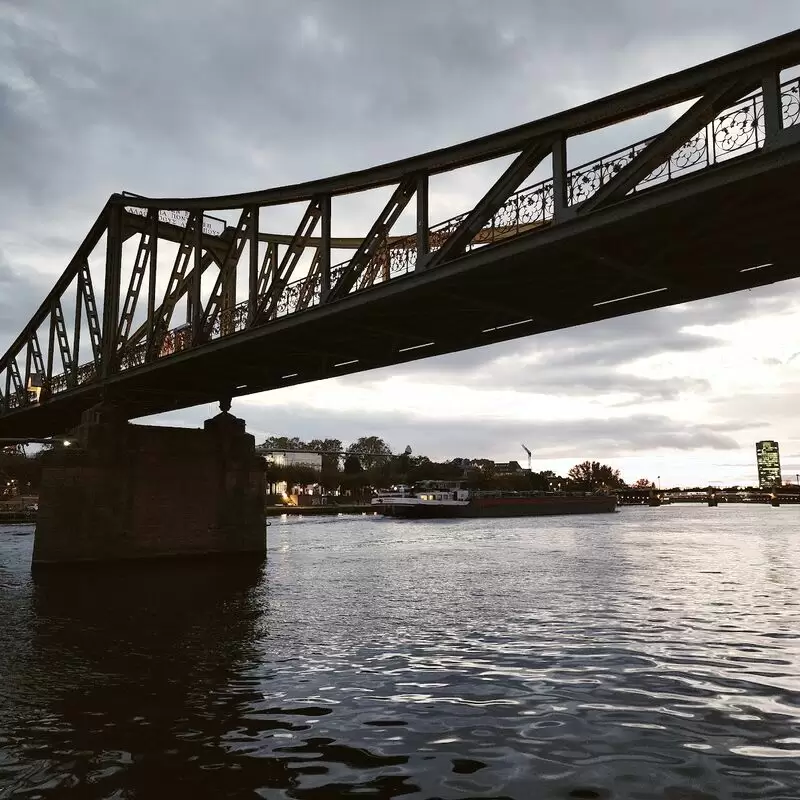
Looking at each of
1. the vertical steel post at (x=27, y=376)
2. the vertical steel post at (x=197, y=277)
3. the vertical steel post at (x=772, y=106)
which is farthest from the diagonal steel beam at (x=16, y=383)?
the vertical steel post at (x=772, y=106)

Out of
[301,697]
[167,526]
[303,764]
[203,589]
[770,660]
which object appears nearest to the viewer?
[303,764]

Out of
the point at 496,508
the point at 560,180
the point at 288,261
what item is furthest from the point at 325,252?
the point at 496,508

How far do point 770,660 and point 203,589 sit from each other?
18451 millimetres

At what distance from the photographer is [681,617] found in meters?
18.1

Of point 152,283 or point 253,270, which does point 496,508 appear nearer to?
point 152,283

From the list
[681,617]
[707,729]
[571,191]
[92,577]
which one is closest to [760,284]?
[571,191]

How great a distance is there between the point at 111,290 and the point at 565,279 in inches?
1171

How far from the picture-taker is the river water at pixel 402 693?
24.4 feet

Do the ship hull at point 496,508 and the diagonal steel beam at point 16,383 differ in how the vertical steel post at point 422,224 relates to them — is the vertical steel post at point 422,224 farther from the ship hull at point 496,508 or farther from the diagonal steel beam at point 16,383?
the ship hull at point 496,508

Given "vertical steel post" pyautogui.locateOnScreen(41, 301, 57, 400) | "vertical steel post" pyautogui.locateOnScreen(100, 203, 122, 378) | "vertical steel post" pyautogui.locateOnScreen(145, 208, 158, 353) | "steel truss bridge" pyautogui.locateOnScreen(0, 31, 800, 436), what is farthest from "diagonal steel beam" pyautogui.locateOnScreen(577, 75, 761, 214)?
"vertical steel post" pyautogui.locateOnScreen(41, 301, 57, 400)

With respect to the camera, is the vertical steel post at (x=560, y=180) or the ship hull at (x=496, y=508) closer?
→ the vertical steel post at (x=560, y=180)

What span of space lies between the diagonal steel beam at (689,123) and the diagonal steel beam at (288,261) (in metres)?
13.3

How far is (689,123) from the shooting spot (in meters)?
14.3

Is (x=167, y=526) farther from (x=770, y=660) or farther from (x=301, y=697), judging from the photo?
(x=770, y=660)
